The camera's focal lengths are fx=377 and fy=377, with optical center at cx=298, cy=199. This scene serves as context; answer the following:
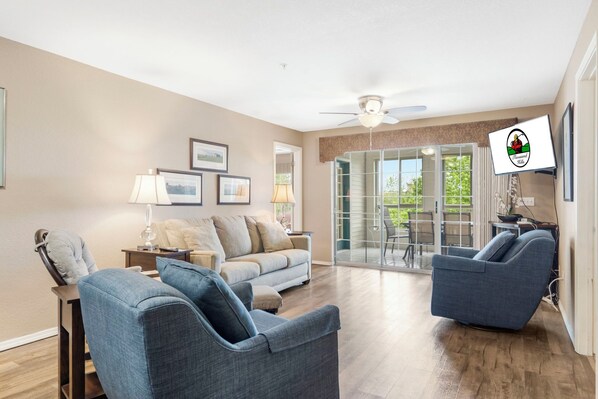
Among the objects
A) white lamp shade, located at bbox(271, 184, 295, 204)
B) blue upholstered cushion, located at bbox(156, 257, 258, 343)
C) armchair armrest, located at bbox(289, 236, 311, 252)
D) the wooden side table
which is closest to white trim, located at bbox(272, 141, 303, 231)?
white lamp shade, located at bbox(271, 184, 295, 204)

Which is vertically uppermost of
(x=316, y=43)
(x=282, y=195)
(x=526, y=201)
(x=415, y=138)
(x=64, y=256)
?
(x=316, y=43)

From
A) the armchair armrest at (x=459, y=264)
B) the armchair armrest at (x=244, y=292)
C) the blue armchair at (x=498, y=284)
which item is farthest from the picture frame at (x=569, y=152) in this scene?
the armchair armrest at (x=244, y=292)

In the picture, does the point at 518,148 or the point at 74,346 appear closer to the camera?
the point at 74,346

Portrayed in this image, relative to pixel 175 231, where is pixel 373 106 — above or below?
above

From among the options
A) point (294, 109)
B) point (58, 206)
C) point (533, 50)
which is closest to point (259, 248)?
point (294, 109)

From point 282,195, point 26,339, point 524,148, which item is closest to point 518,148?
point 524,148

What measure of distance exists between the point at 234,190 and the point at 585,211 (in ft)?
12.9

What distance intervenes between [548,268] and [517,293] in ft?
1.04

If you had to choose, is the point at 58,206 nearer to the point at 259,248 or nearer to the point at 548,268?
the point at 259,248

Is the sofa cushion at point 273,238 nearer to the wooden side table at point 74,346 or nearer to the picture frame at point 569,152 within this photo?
the wooden side table at point 74,346

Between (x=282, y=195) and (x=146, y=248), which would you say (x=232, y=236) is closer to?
(x=146, y=248)

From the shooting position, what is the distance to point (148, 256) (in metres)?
3.51

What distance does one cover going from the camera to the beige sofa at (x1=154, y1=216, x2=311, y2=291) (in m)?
3.86

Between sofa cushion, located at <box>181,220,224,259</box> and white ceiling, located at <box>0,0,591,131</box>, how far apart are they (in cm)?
158
